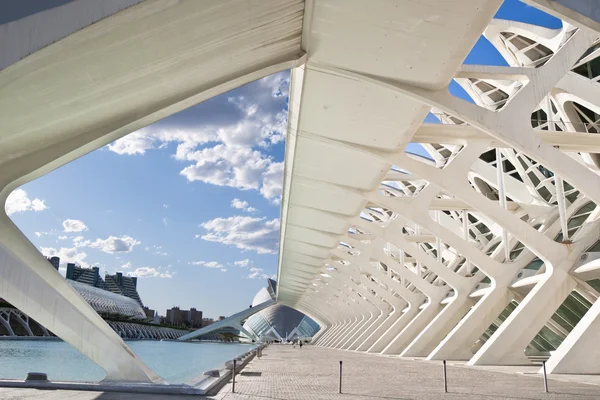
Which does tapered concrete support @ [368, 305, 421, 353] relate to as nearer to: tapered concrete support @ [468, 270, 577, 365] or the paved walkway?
tapered concrete support @ [468, 270, 577, 365]

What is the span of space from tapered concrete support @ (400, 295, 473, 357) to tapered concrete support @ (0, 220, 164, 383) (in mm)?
14278

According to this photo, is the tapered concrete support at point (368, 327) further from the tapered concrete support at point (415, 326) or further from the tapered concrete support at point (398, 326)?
the tapered concrete support at point (415, 326)

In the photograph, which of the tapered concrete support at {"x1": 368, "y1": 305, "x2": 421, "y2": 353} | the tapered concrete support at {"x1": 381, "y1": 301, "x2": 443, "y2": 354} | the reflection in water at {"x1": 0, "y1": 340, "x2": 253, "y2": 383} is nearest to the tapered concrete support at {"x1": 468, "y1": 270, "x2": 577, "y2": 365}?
the reflection in water at {"x1": 0, "y1": 340, "x2": 253, "y2": 383}

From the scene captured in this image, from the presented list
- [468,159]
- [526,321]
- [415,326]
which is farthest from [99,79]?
[415,326]

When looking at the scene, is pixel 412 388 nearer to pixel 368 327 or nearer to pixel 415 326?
pixel 415 326

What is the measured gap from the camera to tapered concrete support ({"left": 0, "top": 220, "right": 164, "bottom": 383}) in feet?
22.1

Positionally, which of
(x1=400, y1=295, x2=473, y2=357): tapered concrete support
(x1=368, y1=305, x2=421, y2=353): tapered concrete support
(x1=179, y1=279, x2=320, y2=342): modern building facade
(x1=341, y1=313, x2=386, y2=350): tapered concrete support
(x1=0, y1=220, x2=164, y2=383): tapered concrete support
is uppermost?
(x1=179, y1=279, x2=320, y2=342): modern building facade

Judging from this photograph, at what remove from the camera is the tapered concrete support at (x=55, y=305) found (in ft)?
22.1

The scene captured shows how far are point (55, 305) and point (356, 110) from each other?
6797 millimetres

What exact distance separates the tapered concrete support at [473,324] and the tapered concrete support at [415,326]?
5.73m

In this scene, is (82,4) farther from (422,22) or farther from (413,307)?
(413,307)

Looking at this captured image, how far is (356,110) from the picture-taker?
1141cm

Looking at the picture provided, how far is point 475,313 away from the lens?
16922 mm

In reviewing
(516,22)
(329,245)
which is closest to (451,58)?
(516,22)
